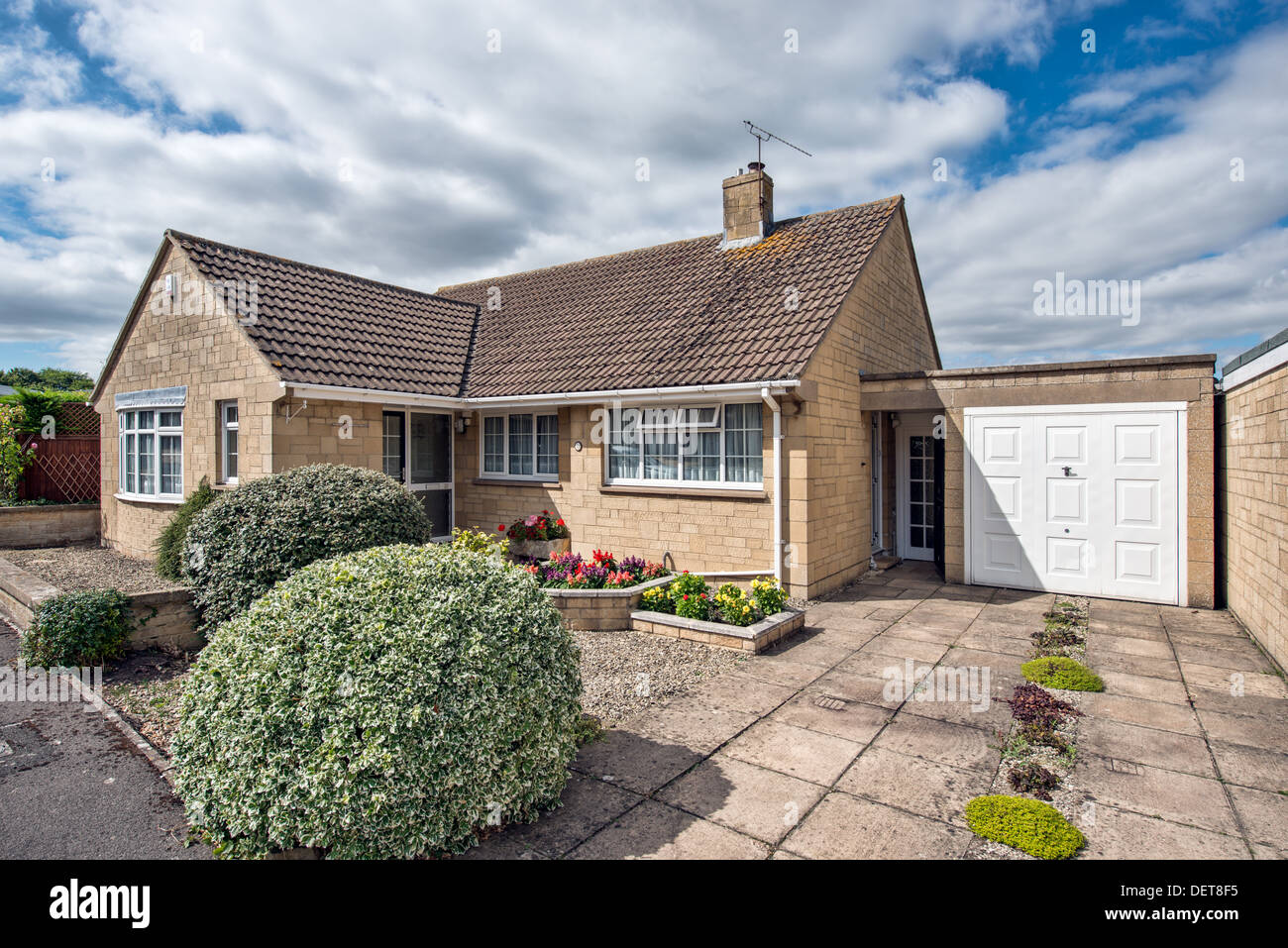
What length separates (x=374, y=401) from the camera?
12.1 meters

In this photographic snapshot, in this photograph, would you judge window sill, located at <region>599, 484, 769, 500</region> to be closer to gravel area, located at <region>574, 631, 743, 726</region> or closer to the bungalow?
the bungalow

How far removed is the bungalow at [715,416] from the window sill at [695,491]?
7 centimetres

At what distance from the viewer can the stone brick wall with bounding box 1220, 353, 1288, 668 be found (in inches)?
265

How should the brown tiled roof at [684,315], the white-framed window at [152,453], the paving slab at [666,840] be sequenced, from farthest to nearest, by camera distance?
1. the white-framed window at [152,453]
2. the brown tiled roof at [684,315]
3. the paving slab at [666,840]

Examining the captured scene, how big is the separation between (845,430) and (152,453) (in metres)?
13.5

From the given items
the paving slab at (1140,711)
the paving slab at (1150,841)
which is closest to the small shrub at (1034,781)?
the paving slab at (1150,841)

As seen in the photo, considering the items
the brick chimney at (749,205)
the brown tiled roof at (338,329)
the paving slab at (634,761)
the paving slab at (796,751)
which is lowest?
the paving slab at (796,751)

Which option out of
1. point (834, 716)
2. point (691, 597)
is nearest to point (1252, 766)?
point (834, 716)

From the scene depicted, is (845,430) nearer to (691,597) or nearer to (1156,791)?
(691,597)

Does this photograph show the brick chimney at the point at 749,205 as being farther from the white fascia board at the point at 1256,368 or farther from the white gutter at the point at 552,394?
the white fascia board at the point at 1256,368

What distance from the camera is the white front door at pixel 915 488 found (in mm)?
13352

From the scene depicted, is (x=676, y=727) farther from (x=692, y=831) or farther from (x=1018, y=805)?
(x=1018, y=805)

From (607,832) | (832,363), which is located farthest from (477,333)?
(607,832)
